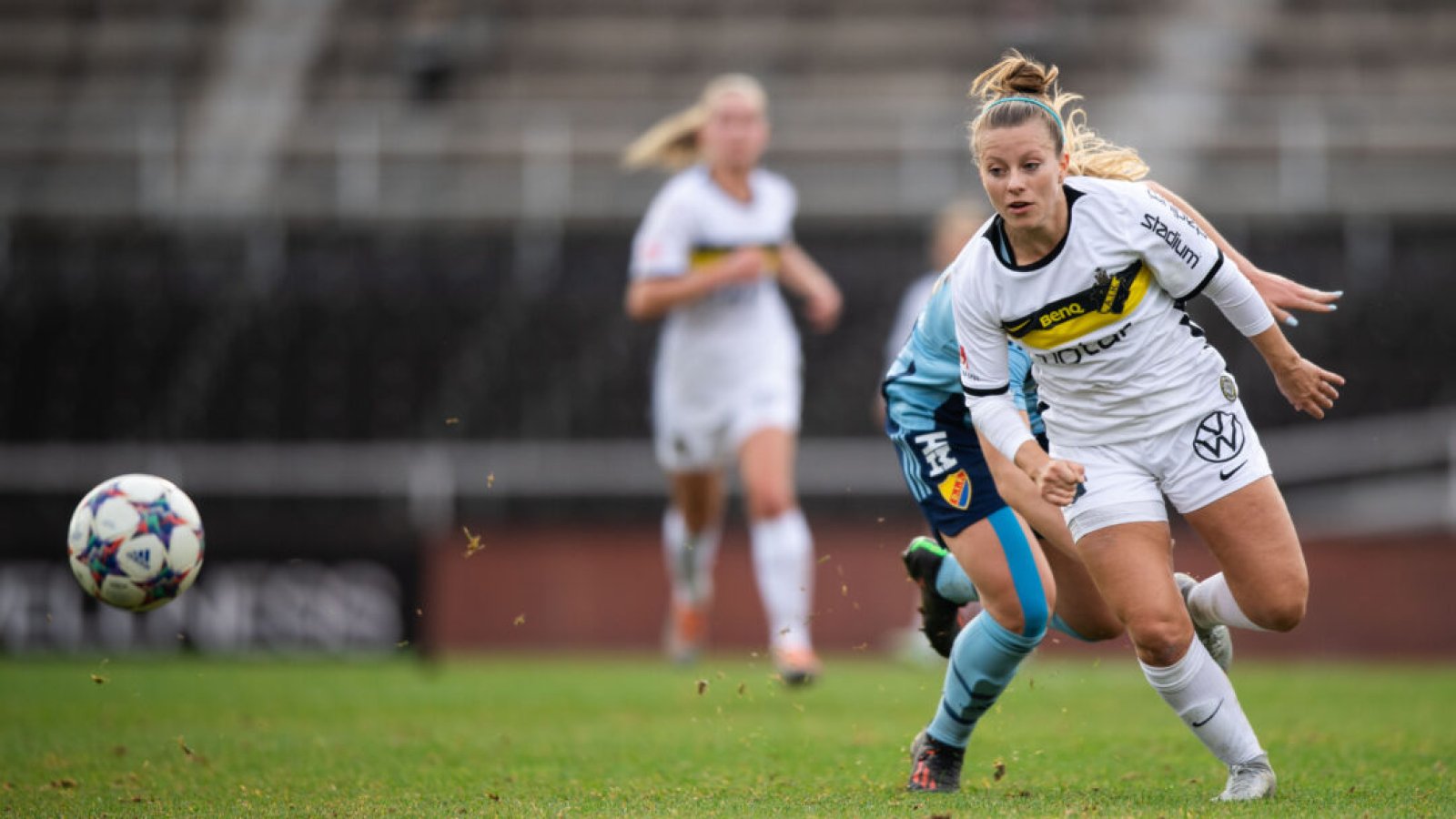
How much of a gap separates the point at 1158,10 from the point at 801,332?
26.6ft

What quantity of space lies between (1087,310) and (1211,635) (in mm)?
1107

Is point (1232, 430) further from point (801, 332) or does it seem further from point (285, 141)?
point (285, 141)

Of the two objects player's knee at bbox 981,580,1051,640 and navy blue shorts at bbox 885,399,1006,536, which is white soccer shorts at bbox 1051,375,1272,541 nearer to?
player's knee at bbox 981,580,1051,640

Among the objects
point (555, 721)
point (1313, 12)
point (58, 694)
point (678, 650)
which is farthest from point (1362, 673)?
point (1313, 12)

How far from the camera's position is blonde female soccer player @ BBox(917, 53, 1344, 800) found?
15.0 ft

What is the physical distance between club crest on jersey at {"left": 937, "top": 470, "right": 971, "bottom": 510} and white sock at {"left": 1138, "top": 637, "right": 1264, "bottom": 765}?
0.82 m

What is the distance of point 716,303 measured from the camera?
362 inches

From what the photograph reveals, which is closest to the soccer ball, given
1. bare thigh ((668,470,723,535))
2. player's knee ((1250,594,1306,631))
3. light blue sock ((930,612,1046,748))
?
light blue sock ((930,612,1046,748))

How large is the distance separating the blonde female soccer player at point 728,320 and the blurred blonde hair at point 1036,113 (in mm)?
3665

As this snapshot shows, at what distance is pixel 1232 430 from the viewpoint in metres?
4.69

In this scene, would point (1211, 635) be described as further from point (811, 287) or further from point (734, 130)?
point (734, 130)

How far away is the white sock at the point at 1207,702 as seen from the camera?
4.57m

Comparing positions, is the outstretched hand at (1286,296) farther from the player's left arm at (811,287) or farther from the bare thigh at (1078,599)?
the player's left arm at (811,287)

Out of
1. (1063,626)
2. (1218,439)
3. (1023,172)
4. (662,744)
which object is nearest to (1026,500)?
(1218,439)
